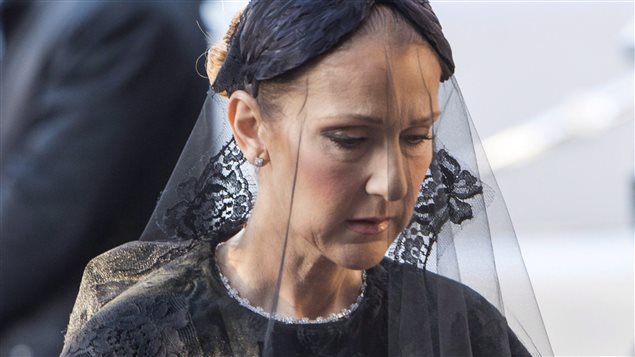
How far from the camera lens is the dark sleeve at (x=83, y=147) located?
10.9 feet

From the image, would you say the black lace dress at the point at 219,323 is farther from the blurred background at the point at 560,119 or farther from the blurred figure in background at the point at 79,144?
the blurred background at the point at 560,119

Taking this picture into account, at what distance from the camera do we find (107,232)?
11.0 ft

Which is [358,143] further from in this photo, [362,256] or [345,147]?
[362,256]

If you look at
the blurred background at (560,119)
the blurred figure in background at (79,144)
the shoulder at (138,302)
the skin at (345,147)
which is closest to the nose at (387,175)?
the skin at (345,147)

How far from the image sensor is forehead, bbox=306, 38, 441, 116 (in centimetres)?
214

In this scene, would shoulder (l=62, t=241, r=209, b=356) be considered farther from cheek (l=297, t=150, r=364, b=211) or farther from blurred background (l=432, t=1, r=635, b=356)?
blurred background (l=432, t=1, r=635, b=356)

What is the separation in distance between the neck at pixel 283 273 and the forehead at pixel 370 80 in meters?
0.28

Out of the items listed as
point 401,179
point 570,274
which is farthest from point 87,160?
point 570,274

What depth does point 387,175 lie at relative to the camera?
7.06ft

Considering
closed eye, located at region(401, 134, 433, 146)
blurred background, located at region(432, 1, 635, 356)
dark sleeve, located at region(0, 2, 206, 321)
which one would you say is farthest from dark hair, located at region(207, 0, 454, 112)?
blurred background, located at region(432, 1, 635, 356)

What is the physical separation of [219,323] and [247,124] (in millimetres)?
353

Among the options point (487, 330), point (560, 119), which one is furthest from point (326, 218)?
point (560, 119)

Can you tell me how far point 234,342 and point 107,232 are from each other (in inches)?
44.3

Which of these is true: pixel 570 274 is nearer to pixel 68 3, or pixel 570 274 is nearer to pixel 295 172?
pixel 68 3
